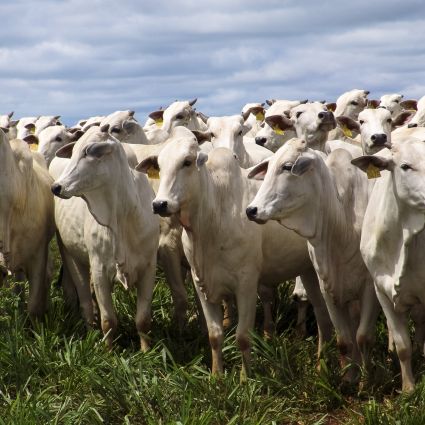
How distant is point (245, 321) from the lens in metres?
7.31

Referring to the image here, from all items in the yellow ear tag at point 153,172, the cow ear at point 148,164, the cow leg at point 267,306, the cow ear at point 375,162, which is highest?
the cow ear at point 375,162

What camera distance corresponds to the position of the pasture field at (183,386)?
20.5 ft

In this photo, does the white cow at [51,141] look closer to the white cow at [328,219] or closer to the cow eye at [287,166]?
the white cow at [328,219]

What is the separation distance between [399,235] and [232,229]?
1544 mm

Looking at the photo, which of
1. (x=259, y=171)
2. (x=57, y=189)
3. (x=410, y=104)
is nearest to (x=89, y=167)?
(x=57, y=189)

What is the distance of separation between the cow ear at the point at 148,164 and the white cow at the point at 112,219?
39 cm

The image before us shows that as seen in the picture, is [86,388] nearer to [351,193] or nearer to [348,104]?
[351,193]

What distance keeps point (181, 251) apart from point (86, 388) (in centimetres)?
212

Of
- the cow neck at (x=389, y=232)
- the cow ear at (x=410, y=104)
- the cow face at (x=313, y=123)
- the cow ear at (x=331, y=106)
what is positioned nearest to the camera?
the cow neck at (x=389, y=232)

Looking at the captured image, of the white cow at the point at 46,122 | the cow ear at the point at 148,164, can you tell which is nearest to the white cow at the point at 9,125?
the white cow at the point at 46,122

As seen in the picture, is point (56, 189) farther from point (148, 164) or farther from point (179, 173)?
point (179, 173)

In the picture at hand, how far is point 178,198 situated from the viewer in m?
7.05

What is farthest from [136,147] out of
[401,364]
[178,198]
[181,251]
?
[401,364]

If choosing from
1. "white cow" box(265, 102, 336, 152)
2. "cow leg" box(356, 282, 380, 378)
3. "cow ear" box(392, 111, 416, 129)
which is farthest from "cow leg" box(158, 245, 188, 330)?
"cow ear" box(392, 111, 416, 129)
